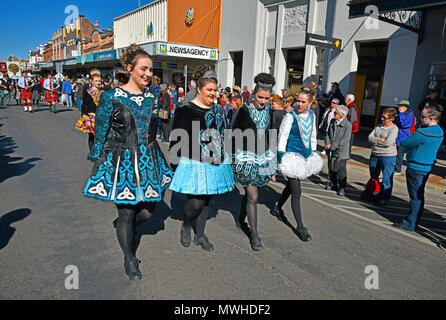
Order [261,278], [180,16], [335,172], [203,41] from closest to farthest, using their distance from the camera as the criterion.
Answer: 1. [261,278]
2. [335,172]
3. [203,41]
4. [180,16]

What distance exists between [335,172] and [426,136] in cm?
217

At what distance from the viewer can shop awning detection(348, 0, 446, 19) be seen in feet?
23.8

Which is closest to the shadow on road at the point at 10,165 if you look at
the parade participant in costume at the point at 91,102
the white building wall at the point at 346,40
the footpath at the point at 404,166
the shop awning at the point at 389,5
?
the parade participant in costume at the point at 91,102

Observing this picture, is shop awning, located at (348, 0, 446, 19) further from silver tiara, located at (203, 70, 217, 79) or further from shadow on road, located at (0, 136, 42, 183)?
shadow on road, located at (0, 136, 42, 183)

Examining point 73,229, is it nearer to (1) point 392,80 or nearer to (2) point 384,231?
(2) point 384,231

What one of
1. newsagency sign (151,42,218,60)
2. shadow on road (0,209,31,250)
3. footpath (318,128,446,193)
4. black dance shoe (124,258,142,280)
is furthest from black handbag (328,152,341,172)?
newsagency sign (151,42,218,60)

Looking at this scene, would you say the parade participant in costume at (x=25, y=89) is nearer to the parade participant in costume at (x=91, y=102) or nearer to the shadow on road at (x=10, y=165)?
the shadow on road at (x=10, y=165)

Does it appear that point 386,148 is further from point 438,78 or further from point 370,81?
point 370,81

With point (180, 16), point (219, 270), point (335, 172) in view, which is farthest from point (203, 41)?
point (219, 270)

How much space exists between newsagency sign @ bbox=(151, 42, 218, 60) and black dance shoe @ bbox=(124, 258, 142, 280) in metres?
17.5

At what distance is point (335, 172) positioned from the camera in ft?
20.7

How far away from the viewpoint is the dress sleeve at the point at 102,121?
2.77 m

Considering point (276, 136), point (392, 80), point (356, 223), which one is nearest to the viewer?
point (276, 136)

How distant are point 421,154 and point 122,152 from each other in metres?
3.94
